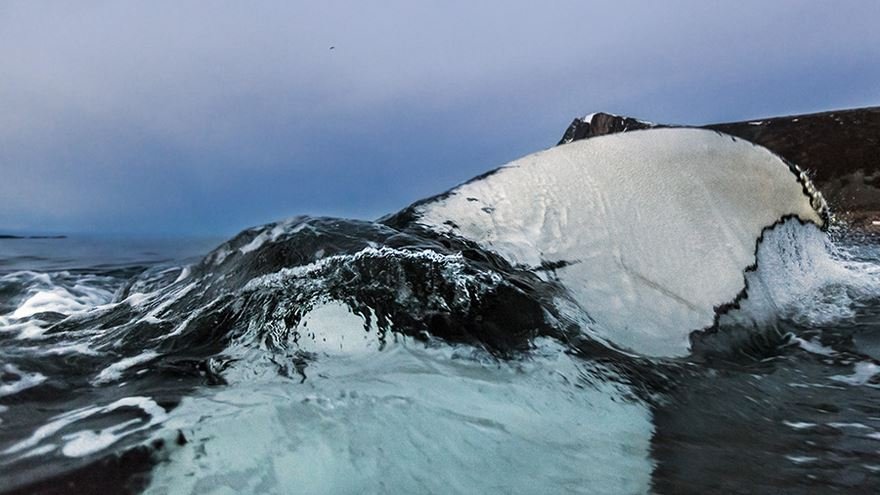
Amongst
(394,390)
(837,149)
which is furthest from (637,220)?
(837,149)

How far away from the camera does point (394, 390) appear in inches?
69.5

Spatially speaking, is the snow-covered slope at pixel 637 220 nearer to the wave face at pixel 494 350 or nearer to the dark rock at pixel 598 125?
the wave face at pixel 494 350

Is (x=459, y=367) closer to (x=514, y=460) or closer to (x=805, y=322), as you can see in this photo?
(x=514, y=460)

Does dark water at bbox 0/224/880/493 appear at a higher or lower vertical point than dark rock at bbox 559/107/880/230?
lower

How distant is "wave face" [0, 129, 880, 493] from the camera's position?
138cm

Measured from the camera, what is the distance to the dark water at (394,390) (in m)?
1.34

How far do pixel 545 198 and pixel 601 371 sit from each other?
4.22ft

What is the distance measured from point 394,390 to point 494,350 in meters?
0.49

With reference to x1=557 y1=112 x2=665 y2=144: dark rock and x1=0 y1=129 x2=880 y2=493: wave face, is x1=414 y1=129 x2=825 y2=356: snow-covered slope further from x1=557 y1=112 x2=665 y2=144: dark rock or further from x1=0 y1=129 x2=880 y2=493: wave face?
x1=557 y1=112 x2=665 y2=144: dark rock

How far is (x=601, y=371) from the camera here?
2.06 metres

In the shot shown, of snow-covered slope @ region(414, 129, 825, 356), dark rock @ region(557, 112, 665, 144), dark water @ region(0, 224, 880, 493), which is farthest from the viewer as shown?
dark rock @ region(557, 112, 665, 144)

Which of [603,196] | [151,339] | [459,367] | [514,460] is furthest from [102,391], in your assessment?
[603,196]

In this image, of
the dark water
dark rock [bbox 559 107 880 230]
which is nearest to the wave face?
the dark water

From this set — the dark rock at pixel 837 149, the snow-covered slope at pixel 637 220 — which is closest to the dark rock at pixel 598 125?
the dark rock at pixel 837 149
